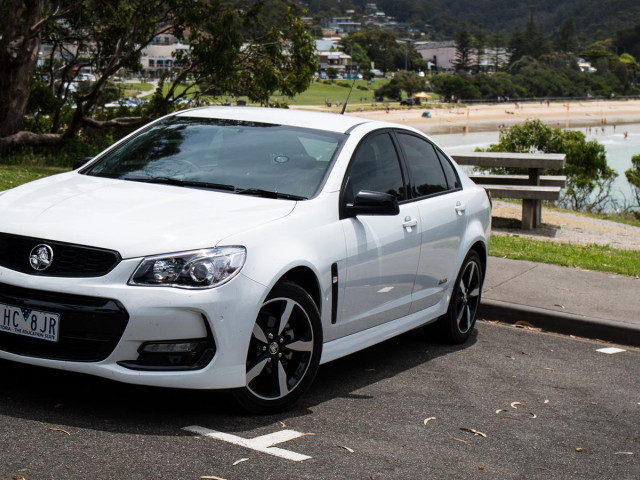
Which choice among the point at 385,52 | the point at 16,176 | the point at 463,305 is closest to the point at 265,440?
the point at 463,305

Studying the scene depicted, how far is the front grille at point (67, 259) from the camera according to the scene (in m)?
4.90

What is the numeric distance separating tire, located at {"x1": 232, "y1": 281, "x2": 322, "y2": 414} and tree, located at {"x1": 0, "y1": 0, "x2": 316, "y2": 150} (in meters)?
18.1

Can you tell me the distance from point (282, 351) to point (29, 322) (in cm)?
127

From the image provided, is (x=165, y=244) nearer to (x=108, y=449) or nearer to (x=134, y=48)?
(x=108, y=449)

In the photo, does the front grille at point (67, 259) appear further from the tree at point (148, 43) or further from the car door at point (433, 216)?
the tree at point (148, 43)

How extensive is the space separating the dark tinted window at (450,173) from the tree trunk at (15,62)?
53.1 ft

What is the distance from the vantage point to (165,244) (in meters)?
4.94

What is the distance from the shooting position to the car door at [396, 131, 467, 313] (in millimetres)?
6867

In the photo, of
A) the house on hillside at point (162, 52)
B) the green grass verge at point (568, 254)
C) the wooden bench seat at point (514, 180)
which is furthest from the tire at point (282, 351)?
the house on hillside at point (162, 52)

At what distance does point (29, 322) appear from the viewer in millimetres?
4973

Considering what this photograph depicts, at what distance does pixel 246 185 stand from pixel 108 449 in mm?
1881

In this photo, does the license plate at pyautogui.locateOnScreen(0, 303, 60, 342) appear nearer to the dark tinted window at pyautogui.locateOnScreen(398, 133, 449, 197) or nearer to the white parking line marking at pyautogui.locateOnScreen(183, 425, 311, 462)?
the white parking line marking at pyautogui.locateOnScreen(183, 425, 311, 462)

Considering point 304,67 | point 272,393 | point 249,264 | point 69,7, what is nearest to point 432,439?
point 272,393

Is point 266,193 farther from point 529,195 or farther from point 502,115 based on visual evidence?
point 502,115
